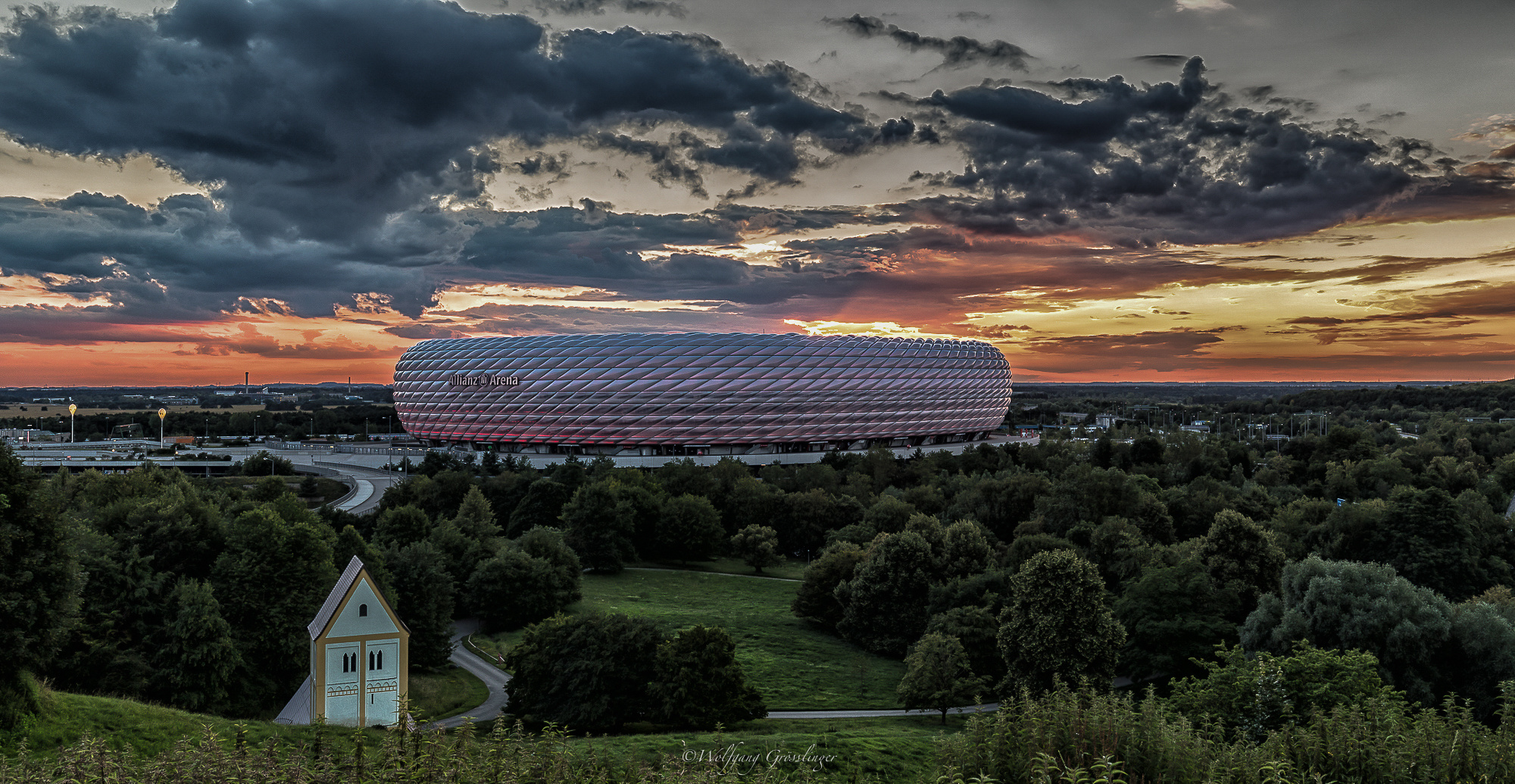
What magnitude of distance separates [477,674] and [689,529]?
24.6 meters

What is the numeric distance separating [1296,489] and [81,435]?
499 ft

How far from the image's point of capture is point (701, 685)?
23906 mm

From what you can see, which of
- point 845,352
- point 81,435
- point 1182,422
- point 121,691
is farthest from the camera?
point 1182,422

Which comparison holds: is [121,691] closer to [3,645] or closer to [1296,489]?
[3,645]

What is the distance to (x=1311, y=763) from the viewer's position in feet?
35.2

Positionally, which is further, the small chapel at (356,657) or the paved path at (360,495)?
the paved path at (360,495)

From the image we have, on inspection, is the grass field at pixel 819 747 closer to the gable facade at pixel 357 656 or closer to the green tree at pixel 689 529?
the gable facade at pixel 357 656

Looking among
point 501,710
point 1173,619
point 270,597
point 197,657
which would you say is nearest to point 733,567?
point 501,710

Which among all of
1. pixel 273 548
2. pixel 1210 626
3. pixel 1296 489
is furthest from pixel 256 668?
pixel 1296 489

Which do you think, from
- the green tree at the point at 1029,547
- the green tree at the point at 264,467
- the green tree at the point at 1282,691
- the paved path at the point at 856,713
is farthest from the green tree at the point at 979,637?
the green tree at the point at 264,467

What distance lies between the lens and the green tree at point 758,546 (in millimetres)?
51938

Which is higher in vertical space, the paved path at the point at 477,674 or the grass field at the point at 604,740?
the grass field at the point at 604,740

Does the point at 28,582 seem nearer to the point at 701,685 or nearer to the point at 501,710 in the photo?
the point at 501,710

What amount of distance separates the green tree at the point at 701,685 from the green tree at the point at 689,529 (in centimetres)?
3036
